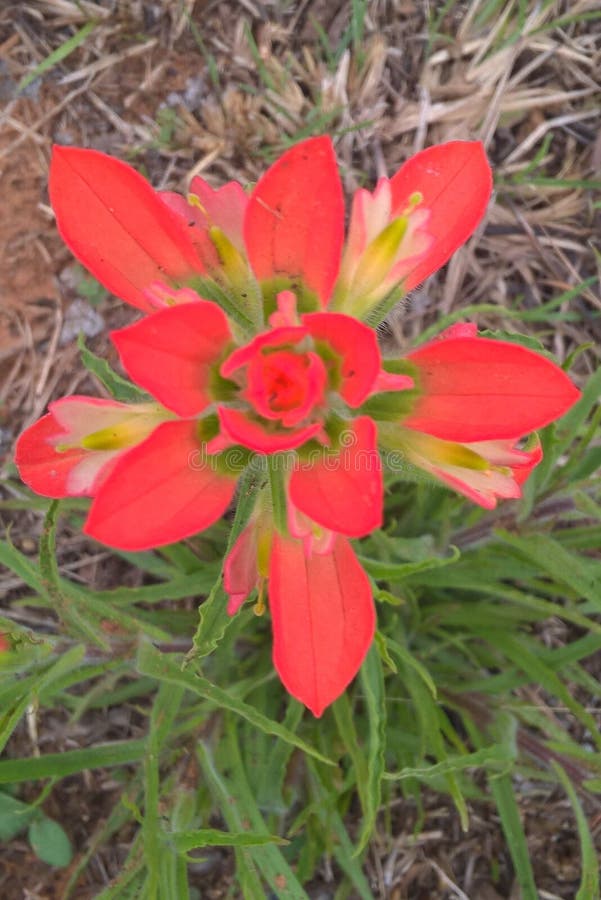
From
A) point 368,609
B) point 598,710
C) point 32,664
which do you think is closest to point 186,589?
point 32,664

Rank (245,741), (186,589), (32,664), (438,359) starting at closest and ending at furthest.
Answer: (438,359) → (32,664) → (186,589) → (245,741)

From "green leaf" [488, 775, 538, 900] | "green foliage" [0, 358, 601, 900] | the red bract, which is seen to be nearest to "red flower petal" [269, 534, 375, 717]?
the red bract

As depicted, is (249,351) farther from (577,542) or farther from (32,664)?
(577,542)

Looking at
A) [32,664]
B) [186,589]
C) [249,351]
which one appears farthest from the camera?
[186,589]

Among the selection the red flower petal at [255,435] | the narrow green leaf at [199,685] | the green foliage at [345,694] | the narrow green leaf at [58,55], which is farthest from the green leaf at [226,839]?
the narrow green leaf at [58,55]

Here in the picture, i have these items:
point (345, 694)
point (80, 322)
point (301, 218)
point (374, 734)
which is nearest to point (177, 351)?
point (301, 218)

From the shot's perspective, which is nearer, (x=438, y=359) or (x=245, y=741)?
(x=438, y=359)

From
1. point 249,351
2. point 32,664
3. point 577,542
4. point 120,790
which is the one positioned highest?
point 249,351
